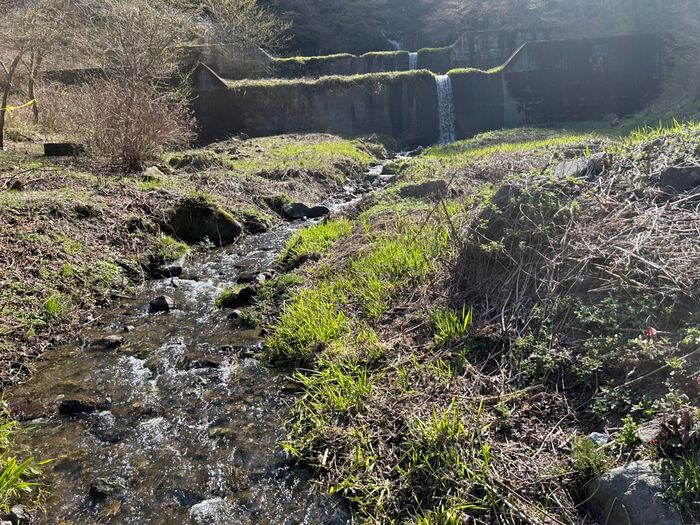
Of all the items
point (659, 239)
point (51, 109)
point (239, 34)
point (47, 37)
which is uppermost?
point (239, 34)

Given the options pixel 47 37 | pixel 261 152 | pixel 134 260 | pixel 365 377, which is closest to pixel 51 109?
pixel 47 37

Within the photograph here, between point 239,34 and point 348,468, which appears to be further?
point 239,34

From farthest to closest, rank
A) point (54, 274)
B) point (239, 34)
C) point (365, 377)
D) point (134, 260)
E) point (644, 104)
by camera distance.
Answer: point (239, 34) → point (644, 104) → point (134, 260) → point (54, 274) → point (365, 377)

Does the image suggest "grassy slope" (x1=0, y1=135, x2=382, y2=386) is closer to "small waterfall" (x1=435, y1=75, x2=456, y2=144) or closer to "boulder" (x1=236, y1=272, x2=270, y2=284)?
"boulder" (x1=236, y1=272, x2=270, y2=284)

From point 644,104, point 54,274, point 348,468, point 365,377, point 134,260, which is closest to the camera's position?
point 348,468

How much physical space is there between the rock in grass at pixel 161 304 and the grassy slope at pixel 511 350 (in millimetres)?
1663

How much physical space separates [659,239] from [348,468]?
2980 mm

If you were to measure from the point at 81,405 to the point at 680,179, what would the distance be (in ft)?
18.6

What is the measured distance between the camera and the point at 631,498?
7.83ft

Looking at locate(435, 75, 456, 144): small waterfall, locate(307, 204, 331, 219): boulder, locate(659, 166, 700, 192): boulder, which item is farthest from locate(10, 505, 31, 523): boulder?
locate(435, 75, 456, 144): small waterfall

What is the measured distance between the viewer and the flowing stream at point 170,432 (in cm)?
307

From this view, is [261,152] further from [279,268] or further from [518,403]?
[518,403]

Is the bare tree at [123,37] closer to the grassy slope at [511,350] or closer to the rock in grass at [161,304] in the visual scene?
the rock in grass at [161,304]

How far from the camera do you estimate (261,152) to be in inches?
641
